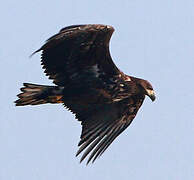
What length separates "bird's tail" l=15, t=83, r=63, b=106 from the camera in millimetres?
14992

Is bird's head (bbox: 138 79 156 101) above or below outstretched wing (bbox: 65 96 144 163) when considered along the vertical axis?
above

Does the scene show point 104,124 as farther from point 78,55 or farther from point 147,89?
point 78,55

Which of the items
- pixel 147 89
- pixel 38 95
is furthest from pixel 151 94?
pixel 38 95

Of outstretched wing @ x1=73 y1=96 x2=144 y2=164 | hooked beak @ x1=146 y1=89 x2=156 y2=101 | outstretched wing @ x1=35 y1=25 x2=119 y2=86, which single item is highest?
outstretched wing @ x1=35 y1=25 x2=119 y2=86

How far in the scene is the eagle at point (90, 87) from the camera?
46.5 feet

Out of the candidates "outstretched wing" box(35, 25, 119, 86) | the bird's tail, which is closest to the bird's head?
"outstretched wing" box(35, 25, 119, 86)

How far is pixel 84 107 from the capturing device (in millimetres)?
15461

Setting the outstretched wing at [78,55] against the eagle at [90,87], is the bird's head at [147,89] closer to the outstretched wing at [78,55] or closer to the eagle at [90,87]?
the eagle at [90,87]

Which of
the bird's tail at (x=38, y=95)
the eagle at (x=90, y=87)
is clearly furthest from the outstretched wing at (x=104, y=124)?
the bird's tail at (x=38, y=95)

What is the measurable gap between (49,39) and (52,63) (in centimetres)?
120

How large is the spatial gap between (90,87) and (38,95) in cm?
100

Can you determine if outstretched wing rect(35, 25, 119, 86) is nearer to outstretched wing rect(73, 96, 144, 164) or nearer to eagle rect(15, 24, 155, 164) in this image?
eagle rect(15, 24, 155, 164)

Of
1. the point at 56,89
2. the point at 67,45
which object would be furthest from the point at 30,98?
the point at 67,45

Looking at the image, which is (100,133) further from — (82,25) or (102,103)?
(82,25)
